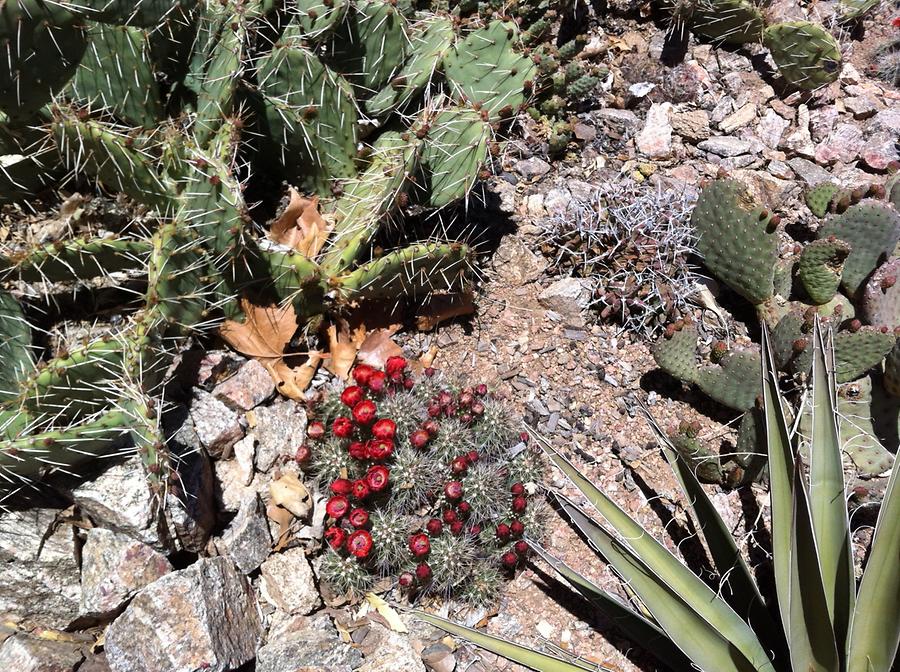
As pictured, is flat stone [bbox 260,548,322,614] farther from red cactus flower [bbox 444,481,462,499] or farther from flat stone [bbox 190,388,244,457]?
red cactus flower [bbox 444,481,462,499]

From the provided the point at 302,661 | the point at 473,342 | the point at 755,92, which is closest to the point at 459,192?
the point at 473,342

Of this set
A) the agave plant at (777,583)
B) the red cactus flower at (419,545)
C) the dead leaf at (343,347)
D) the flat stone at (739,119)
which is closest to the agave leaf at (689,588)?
the agave plant at (777,583)

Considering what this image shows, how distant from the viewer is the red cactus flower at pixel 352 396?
2.74 meters

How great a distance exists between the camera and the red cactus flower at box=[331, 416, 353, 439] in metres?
2.66

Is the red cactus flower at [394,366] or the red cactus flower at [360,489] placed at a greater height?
the red cactus flower at [394,366]

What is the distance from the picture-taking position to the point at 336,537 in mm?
2547

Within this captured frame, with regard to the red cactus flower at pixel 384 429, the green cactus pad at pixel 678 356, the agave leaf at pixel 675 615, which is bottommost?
the agave leaf at pixel 675 615

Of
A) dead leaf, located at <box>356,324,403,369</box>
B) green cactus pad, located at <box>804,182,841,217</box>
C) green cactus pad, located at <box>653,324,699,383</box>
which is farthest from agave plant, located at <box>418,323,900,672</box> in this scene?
green cactus pad, located at <box>804,182,841,217</box>

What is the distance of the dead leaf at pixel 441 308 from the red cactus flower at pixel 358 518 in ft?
3.29

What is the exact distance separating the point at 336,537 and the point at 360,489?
0.65 ft

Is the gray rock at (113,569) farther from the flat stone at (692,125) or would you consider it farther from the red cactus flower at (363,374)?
the flat stone at (692,125)

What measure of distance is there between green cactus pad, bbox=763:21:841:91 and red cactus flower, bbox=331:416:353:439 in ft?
11.4

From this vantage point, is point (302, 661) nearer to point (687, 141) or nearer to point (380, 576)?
point (380, 576)

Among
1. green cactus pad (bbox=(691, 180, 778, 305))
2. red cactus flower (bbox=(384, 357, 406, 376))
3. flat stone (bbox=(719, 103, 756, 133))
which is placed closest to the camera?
red cactus flower (bbox=(384, 357, 406, 376))
